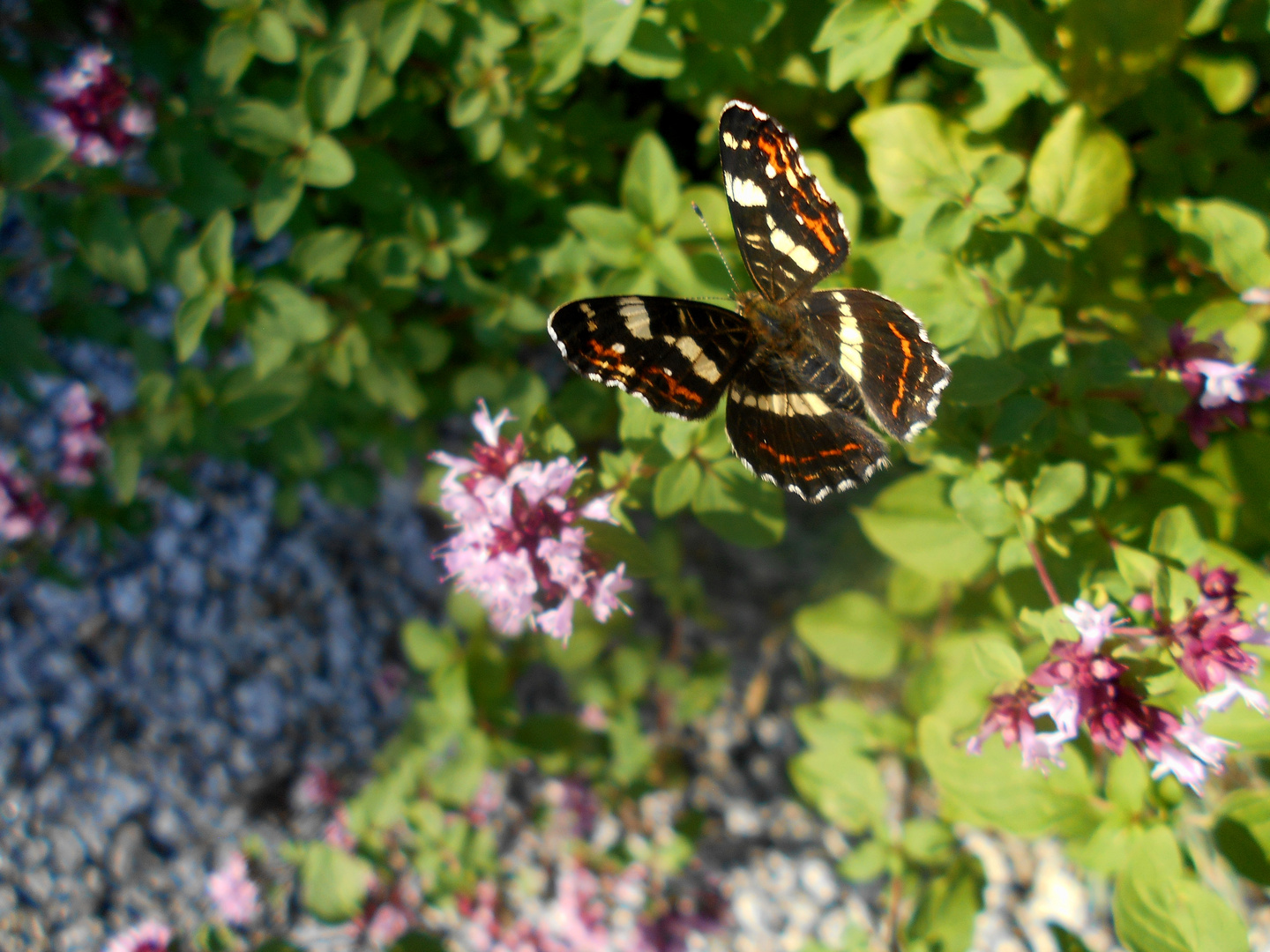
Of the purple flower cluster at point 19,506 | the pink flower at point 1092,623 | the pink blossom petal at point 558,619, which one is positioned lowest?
the purple flower cluster at point 19,506

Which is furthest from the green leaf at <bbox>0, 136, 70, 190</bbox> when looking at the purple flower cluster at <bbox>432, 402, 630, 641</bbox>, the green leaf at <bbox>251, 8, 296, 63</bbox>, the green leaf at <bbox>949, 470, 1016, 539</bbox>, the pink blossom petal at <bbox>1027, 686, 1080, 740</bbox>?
the pink blossom petal at <bbox>1027, 686, 1080, 740</bbox>

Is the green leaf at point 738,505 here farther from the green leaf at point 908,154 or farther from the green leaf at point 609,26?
the green leaf at point 609,26

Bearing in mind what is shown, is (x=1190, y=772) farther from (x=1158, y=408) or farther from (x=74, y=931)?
(x=74, y=931)

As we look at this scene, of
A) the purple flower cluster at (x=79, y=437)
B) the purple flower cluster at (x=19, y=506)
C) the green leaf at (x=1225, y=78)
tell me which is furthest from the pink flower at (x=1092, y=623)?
the purple flower cluster at (x=19, y=506)

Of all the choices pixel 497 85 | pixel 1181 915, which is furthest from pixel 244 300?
pixel 1181 915

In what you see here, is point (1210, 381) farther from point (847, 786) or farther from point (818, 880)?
point (818, 880)
